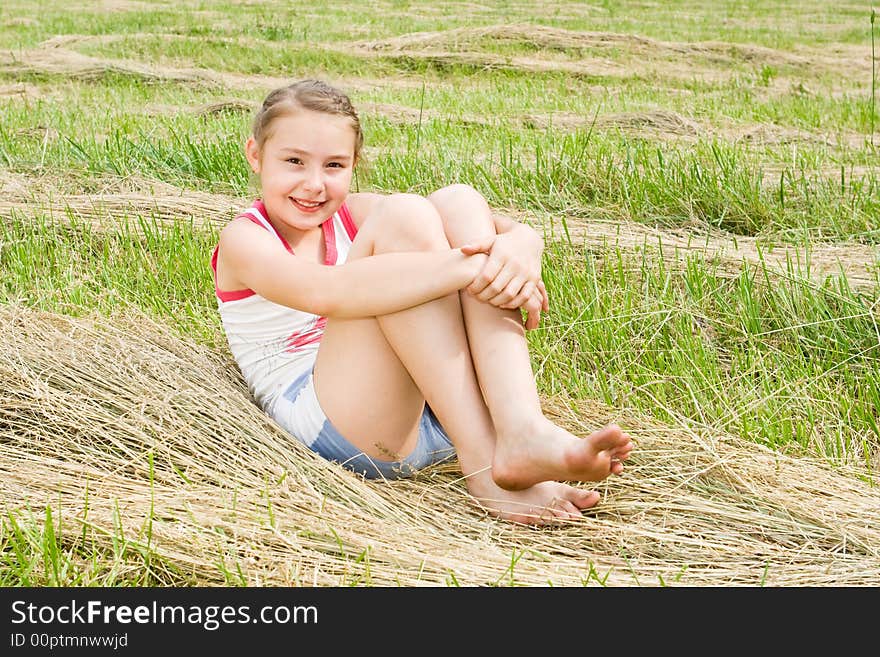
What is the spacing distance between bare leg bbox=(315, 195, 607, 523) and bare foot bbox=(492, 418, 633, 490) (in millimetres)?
78

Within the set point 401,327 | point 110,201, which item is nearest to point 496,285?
point 401,327

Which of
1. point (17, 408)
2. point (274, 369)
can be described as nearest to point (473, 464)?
point (274, 369)

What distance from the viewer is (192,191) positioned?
14.0 feet

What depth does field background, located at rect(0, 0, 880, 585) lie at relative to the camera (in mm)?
1825

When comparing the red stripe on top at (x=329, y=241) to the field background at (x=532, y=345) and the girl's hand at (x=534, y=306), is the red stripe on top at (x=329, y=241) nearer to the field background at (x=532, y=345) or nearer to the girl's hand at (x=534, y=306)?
the field background at (x=532, y=345)

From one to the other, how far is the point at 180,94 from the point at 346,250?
5416 millimetres

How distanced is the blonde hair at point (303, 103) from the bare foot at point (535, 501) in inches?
31.9

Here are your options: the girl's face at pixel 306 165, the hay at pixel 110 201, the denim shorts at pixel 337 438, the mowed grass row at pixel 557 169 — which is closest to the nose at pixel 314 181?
the girl's face at pixel 306 165

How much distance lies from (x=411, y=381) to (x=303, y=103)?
2.07 ft

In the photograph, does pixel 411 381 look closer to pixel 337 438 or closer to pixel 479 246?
pixel 337 438

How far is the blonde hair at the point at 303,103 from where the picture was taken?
2252 millimetres

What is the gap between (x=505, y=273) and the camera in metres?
2.01

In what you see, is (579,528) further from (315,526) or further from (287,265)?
(287,265)

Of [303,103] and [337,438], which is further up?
[303,103]
